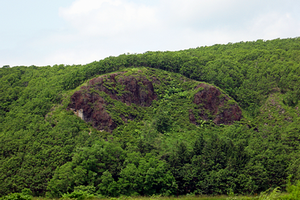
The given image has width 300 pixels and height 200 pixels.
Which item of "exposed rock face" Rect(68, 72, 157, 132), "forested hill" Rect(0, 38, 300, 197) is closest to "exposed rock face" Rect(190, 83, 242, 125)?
"forested hill" Rect(0, 38, 300, 197)

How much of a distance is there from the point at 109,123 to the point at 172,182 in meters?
21.3

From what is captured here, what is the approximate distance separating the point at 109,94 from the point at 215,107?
27144 millimetres

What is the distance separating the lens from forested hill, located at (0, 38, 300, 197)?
47750mm

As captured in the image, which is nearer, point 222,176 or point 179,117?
point 222,176

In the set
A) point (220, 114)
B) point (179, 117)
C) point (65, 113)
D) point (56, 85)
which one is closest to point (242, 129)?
point (220, 114)

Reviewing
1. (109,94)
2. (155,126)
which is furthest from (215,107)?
(109,94)

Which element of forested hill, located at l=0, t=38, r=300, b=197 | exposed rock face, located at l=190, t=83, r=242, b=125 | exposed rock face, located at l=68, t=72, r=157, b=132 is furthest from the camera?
exposed rock face, located at l=190, t=83, r=242, b=125

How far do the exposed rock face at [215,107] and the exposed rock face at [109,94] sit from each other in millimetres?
12505

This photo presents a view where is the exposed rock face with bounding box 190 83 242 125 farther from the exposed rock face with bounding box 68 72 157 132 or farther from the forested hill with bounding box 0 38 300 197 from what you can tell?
the exposed rock face with bounding box 68 72 157 132

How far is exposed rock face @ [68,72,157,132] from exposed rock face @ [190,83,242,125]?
12505 millimetres

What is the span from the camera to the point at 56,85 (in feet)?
255

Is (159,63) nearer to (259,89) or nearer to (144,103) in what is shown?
(144,103)

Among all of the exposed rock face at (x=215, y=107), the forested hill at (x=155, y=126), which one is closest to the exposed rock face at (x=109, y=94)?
the forested hill at (x=155, y=126)

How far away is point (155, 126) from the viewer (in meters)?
62.5
